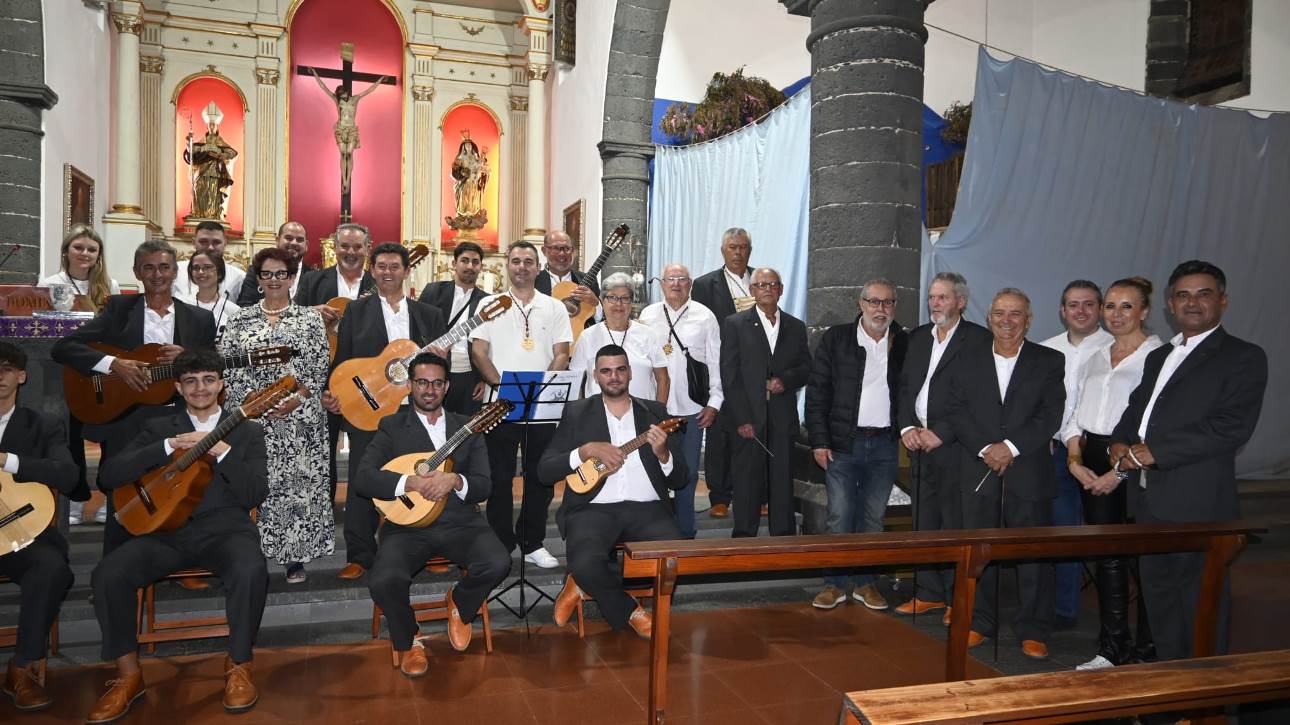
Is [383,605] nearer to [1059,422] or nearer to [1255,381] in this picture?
[1059,422]

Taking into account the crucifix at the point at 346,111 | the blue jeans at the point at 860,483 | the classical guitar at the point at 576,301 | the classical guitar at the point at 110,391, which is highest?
the crucifix at the point at 346,111

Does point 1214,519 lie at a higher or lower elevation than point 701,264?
lower

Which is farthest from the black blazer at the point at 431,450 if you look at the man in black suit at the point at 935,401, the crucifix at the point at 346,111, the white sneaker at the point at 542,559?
the crucifix at the point at 346,111

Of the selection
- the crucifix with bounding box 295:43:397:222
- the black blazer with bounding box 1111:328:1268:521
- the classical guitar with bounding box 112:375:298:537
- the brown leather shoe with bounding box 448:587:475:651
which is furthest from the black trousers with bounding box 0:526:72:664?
the crucifix with bounding box 295:43:397:222

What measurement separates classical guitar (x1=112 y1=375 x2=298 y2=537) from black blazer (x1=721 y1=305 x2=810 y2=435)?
8.40ft

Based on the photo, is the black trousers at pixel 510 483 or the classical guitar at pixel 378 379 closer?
the classical guitar at pixel 378 379

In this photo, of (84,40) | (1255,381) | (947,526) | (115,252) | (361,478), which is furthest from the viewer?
(115,252)

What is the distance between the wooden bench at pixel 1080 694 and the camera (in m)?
1.87

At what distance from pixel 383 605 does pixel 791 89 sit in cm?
743

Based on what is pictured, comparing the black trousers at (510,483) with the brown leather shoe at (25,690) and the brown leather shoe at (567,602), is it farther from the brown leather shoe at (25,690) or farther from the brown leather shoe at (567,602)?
the brown leather shoe at (25,690)

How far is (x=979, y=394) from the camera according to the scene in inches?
162

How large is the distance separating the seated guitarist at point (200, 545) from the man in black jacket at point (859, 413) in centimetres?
285

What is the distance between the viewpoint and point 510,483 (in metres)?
4.75

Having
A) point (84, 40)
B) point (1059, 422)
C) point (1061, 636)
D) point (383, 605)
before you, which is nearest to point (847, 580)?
point (1061, 636)
